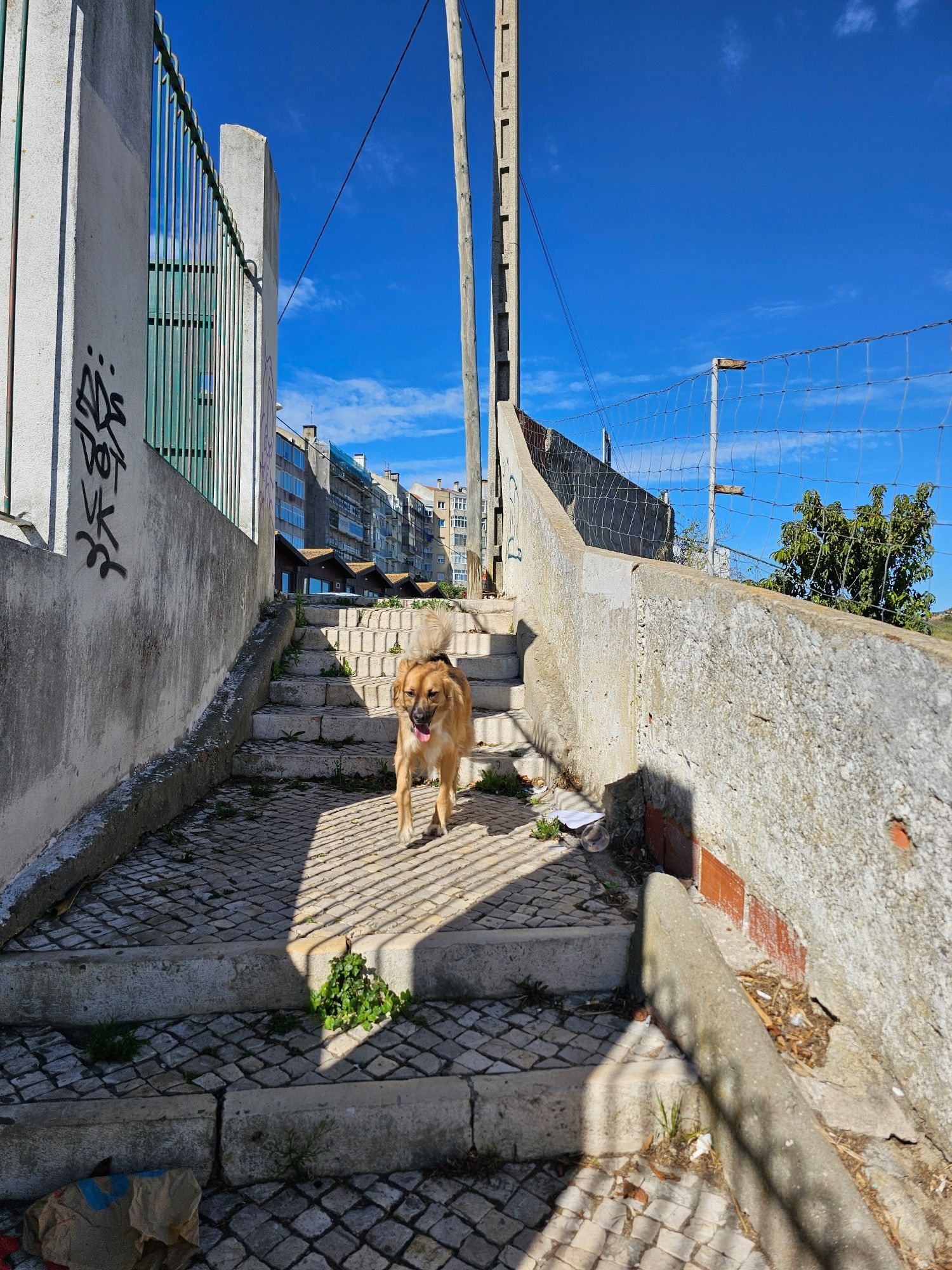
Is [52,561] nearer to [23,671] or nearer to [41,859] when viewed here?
[23,671]

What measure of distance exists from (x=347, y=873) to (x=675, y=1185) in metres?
2.06

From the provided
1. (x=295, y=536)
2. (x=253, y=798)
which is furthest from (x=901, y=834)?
(x=295, y=536)

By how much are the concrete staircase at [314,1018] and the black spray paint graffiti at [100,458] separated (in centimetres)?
160

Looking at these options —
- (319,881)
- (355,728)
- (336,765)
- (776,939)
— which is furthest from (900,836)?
(355,728)

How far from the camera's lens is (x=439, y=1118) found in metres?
2.49

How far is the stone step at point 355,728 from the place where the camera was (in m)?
6.21

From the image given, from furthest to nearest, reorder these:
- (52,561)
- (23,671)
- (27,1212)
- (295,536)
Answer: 1. (295,536)
2. (52,561)
3. (23,671)
4. (27,1212)

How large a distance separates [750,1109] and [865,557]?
20.1 ft

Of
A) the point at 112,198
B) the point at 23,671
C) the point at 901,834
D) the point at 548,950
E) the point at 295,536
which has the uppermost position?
the point at 295,536

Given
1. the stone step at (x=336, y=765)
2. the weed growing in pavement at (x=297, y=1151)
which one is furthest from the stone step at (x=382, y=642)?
the weed growing in pavement at (x=297, y=1151)

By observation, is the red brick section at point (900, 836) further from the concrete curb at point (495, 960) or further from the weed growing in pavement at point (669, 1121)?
the concrete curb at point (495, 960)

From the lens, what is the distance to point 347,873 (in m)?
3.98

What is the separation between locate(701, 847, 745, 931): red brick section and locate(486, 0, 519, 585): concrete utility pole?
24.2ft

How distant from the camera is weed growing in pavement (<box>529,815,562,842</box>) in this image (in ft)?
14.9
